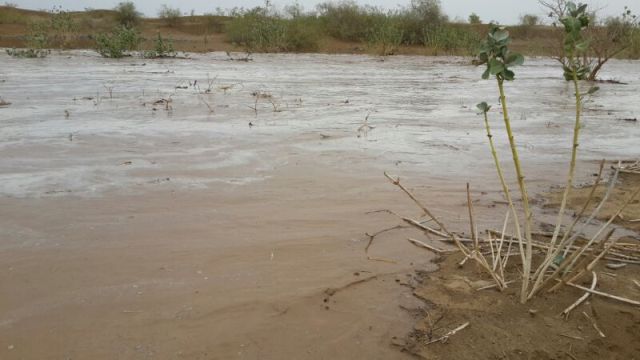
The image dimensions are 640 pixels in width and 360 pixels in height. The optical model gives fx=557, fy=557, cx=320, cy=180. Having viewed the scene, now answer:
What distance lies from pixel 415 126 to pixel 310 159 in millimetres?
2196

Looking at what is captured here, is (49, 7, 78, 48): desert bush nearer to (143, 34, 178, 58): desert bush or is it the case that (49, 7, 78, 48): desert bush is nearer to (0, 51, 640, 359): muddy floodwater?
(143, 34, 178, 58): desert bush

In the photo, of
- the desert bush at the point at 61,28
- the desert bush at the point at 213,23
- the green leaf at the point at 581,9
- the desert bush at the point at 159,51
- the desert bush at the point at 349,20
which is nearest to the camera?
the green leaf at the point at 581,9

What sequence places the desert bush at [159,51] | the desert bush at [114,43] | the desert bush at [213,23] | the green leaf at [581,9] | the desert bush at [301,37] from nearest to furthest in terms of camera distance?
1. the green leaf at [581,9]
2. the desert bush at [114,43]
3. the desert bush at [159,51]
4. the desert bush at [301,37]
5. the desert bush at [213,23]

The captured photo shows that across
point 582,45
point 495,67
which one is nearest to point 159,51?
point 495,67

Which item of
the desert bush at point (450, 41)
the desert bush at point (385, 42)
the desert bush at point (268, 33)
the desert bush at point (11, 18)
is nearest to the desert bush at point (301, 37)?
the desert bush at point (268, 33)

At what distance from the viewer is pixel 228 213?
3094 millimetres

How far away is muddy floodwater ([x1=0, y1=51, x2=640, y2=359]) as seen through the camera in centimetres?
195

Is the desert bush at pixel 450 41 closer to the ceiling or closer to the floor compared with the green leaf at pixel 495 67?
closer to the ceiling

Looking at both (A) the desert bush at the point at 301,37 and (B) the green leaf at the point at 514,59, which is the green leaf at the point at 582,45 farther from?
(A) the desert bush at the point at 301,37

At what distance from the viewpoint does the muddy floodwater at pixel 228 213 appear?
1.95 meters

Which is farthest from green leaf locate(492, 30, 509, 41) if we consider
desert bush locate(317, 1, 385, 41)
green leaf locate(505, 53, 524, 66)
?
desert bush locate(317, 1, 385, 41)

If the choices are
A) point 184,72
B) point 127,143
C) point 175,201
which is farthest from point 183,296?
point 184,72

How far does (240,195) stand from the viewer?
343 cm

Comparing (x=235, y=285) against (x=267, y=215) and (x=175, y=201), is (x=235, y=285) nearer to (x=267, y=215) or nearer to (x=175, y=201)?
(x=267, y=215)
